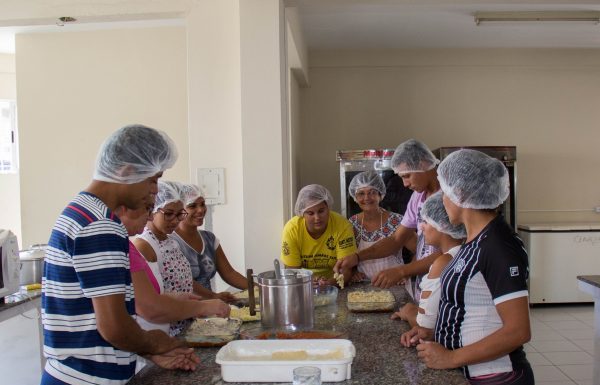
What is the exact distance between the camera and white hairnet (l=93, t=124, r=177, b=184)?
1.41 metres

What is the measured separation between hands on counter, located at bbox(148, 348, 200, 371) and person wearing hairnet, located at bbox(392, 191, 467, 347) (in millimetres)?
648

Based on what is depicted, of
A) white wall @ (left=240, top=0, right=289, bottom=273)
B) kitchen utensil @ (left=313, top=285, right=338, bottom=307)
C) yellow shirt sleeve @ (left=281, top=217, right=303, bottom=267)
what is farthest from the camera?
white wall @ (left=240, top=0, right=289, bottom=273)

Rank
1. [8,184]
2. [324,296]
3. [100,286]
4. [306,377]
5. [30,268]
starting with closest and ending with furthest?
[306,377] < [100,286] < [324,296] < [30,268] < [8,184]

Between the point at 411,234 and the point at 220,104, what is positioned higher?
the point at 220,104

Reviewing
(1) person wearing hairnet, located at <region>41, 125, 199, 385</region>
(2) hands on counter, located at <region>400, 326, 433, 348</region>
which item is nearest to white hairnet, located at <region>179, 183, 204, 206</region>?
(1) person wearing hairnet, located at <region>41, 125, 199, 385</region>

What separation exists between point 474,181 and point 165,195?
1290mm

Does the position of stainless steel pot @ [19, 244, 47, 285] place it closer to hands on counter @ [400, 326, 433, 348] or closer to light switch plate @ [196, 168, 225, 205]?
light switch plate @ [196, 168, 225, 205]

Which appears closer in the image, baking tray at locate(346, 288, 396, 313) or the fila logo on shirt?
the fila logo on shirt

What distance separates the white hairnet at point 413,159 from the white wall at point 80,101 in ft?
7.81

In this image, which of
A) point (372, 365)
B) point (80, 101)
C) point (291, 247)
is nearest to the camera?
point (372, 365)

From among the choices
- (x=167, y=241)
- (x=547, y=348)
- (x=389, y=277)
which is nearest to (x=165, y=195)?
(x=167, y=241)

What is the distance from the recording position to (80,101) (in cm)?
450

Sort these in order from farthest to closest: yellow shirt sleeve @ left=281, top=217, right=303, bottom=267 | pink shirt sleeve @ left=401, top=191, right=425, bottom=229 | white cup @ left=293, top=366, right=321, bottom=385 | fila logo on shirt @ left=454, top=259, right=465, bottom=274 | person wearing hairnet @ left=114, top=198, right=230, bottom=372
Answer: pink shirt sleeve @ left=401, top=191, right=425, bottom=229 < yellow shirt sleeve @ left=281, top=217, right=303, bottom=267 < person wearing hairnet @ left=114, top=198, right=230, bottom=372 < fila logo on shirt @ left=454, top=259, right=465, bottom=274 < white cup @ left=293, top=366, right=321, bottom=385

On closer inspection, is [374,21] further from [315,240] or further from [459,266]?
[459,266]
